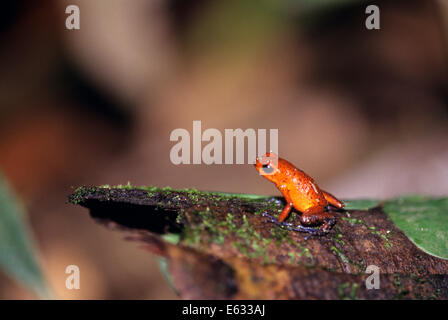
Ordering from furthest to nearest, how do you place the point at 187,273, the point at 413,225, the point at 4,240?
the point at 413,225, the point at 4,240, the point at 187,273

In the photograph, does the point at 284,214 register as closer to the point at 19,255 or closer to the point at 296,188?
the point at 296,188

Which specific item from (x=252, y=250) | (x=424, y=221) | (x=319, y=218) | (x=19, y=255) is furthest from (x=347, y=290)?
(x=19, y=255)

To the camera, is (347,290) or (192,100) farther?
(192,100)

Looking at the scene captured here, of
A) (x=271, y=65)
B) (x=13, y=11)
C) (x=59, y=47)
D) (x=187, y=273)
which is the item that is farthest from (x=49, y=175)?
(x=187, y=273)

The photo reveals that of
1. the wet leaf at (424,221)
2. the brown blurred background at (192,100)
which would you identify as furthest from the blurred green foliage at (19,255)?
the wet leaf at (424,221)

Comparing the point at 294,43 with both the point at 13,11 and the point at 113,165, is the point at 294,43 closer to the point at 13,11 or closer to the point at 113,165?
the point at 113,165

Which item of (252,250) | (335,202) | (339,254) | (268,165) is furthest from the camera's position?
(268,165)
